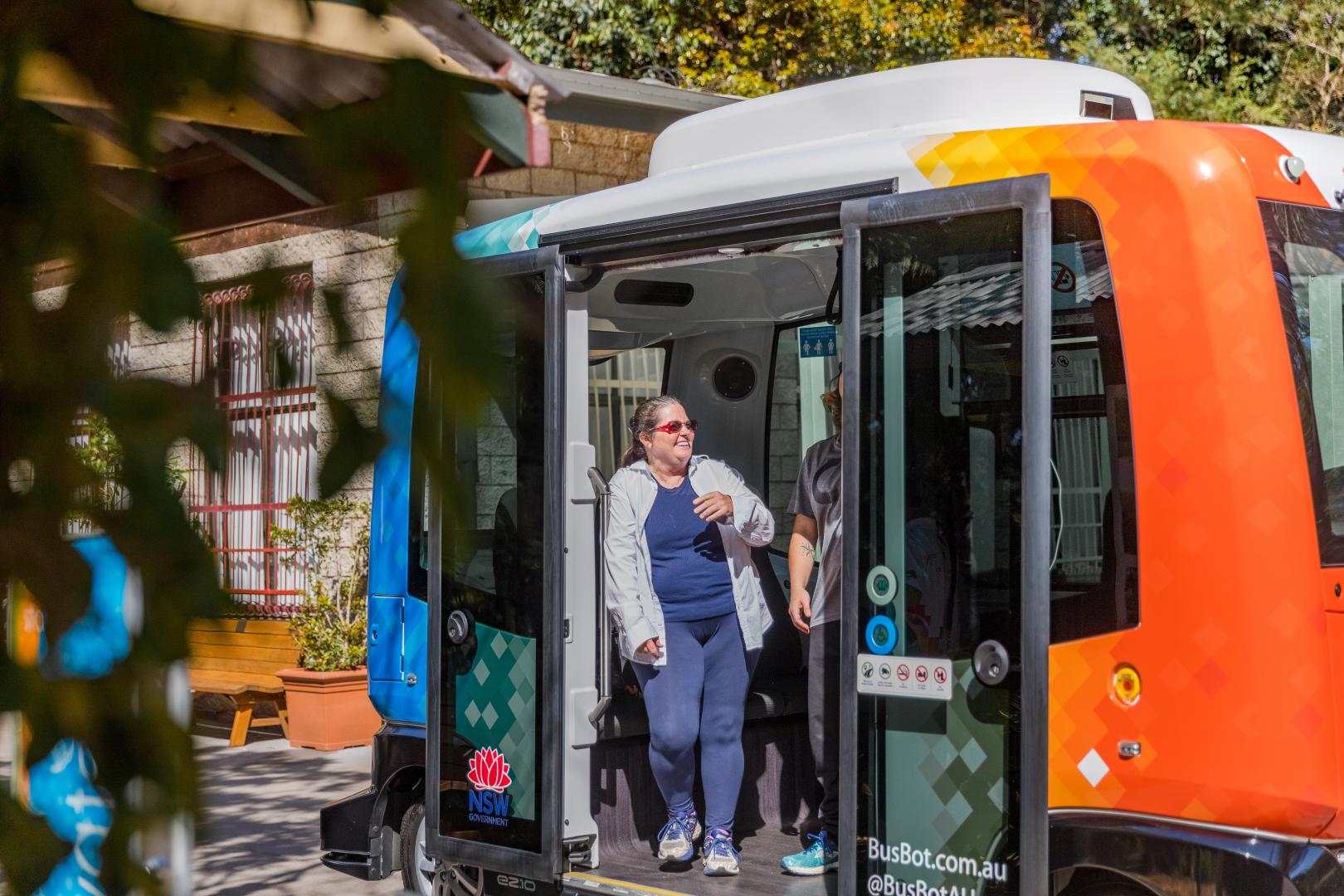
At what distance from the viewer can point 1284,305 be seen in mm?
3787

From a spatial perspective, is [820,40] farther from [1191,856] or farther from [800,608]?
Answer: [1191,856]

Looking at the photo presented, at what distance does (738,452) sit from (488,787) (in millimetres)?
2233

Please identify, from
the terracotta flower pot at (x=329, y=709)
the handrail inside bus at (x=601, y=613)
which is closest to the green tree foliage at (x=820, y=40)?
the terracotta flower pot at (x=329, y=709)

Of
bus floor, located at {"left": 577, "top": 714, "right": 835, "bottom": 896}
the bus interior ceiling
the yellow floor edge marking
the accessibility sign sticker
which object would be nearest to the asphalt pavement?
the yellow floor edge marking

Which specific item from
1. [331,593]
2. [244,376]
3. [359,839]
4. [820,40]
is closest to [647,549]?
[359,839]

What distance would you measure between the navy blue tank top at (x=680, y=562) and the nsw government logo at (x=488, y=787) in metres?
0.76

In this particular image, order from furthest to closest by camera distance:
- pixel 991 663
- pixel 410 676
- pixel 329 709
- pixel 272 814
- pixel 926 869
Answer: pixel 329 709
pixel 272 814
pixel 410 676
pixel 926 869
pixel 991 663

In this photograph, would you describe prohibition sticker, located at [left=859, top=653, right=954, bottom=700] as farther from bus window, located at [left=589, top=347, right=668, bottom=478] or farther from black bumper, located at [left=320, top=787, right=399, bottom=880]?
bus window, located at [left=589, top=347, right=668, bottom=478]

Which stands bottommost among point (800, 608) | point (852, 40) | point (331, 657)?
point (331, 657)

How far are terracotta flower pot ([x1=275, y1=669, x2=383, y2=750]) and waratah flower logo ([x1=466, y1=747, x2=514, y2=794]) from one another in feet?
17.1

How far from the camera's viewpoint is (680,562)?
5504mm

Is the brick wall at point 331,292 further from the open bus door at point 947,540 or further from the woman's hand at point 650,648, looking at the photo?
the woman's hand at point 650,648

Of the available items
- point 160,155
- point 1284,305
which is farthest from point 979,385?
point 160,155

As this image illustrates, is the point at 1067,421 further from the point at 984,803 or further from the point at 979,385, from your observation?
the point at 984,803
